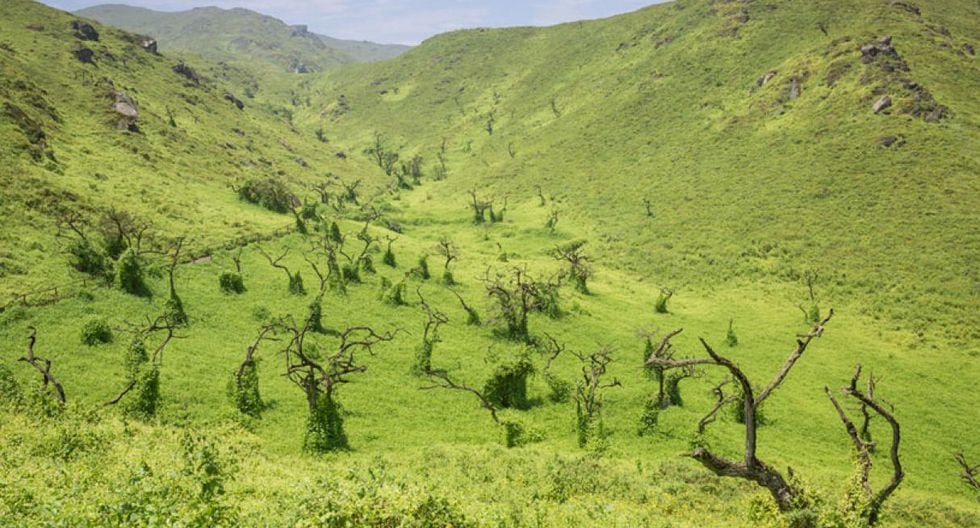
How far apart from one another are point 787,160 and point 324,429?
10756 centimetres

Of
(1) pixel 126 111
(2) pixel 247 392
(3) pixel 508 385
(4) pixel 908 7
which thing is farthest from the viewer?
(4) pixel 908 7

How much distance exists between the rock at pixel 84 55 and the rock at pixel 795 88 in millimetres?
168046

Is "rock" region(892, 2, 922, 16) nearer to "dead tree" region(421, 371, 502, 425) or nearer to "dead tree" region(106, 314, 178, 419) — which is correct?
"dead tree" region(421, 371, 502, 425)

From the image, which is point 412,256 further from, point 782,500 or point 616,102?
point 616,102

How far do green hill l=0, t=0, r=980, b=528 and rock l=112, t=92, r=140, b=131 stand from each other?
79 centimetres

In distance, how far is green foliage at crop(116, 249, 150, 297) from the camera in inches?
1937

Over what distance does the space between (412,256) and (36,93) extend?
73994 mm

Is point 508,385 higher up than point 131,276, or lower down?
lower down

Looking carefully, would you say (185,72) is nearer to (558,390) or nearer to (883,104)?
(558,390)

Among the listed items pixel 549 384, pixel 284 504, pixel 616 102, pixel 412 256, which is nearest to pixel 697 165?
pixel 616 102

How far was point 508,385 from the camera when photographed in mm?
41594

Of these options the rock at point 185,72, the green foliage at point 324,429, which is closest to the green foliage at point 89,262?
the green foliage at point 324,429

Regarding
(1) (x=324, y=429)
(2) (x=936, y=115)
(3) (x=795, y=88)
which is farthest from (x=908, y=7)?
(1) (x=324, y=429)

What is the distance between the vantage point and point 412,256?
263 ft
